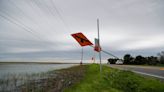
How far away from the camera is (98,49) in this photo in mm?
10016

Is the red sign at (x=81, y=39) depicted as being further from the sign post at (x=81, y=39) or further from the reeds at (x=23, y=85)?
the reeds at (x=23, y=85)

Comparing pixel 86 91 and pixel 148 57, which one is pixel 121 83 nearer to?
pixel 86 91

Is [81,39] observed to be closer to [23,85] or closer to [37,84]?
[37,84]

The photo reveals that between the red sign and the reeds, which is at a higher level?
the red sign

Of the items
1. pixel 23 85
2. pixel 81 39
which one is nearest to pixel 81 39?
pixel 81 39

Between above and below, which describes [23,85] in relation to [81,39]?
below

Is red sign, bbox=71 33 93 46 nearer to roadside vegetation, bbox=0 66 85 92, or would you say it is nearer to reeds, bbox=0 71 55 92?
roadside vegetation, bbox=0 66 85 92

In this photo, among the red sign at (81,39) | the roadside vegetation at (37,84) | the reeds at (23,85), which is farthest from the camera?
the reeds at (23,85)

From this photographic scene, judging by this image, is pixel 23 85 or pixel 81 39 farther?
pixel 23 85

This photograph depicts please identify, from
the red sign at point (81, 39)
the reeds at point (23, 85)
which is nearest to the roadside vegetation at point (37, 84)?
the reeds at point (23, 85)

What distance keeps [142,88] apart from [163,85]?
0.86 metres

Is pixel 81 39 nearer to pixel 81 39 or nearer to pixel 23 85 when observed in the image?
pixel 81 39

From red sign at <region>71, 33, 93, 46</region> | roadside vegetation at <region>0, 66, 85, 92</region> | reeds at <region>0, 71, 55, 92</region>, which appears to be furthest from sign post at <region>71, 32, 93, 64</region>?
reeds at <region>0, 71, 55, 92</region>

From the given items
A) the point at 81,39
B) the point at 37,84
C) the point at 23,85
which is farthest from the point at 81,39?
the point at 23,85
